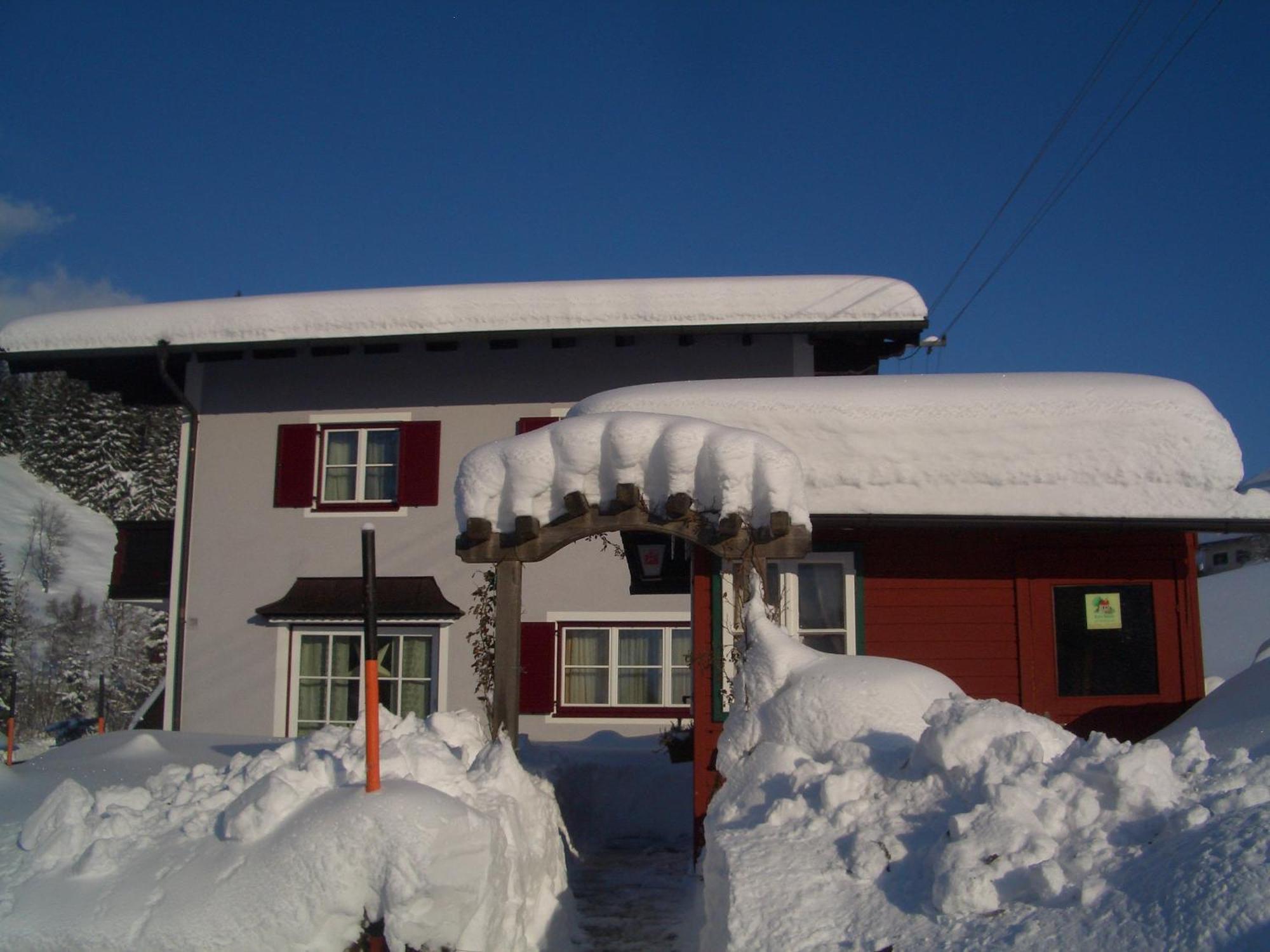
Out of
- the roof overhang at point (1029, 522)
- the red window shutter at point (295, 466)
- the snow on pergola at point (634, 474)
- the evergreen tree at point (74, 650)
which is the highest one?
the red window shutter at point (295, 466)

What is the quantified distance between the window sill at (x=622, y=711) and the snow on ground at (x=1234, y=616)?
54.5 ft

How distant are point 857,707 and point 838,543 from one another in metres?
3.34

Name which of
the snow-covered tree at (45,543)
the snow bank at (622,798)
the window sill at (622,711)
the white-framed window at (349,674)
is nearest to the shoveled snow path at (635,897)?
the snow bank at (622,798)

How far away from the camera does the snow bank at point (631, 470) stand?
21.5ft

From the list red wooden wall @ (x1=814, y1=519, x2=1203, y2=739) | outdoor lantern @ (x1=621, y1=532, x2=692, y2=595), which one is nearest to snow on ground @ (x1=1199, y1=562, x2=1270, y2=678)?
outdoor lantern @ (x1=621, y1=532, x2=692, y2=595)

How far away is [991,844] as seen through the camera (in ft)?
11.0

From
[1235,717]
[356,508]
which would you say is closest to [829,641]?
[1235,717]

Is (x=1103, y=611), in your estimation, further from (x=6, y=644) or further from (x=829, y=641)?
(x=6, y=644)

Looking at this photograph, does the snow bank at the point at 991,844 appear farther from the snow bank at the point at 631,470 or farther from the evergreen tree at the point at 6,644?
the evergreen tree at the point at 6,644

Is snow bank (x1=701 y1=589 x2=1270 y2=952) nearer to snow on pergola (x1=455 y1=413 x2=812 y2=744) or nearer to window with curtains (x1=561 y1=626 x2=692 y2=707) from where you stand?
snow on pergola (x1=455 y1=413 x2=812 y2=744)

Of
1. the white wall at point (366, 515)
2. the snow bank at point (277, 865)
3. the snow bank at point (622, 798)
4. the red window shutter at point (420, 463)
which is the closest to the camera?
the snow bank at point (277, 865)

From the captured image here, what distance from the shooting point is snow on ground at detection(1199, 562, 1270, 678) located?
27.6 m

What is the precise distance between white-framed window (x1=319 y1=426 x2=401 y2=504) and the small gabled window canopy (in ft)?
3.60

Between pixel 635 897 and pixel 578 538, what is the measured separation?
2.37m
